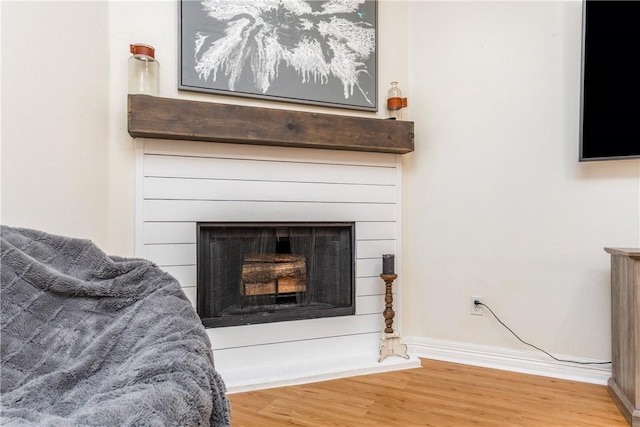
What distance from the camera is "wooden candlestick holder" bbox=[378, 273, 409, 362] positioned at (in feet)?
7.40

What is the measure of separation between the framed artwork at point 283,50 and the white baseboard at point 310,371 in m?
1.51

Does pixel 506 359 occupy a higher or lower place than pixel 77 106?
lower

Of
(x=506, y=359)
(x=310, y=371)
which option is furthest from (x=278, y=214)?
(x=506, y=359)

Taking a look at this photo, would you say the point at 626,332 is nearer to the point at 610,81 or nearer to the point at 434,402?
the point at 434,402

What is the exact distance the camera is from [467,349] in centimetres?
229

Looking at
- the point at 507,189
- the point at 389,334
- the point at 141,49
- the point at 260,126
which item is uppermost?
the point at 141,49

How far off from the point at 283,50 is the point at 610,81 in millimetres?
1733

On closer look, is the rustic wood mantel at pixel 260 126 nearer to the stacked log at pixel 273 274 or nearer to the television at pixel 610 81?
the stacked log at pixel 273 274

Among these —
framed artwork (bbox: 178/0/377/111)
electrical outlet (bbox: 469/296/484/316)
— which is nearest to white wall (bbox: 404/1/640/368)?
electrical outlet (bbox: 469/296/484/316)

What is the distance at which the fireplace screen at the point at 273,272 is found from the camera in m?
2.03

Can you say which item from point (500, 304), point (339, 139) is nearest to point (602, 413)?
point (500, 304)

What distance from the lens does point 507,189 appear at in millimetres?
2230

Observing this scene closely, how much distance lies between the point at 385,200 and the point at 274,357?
1.15 m

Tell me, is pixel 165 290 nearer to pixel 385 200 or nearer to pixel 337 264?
pixel 337 264
